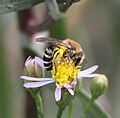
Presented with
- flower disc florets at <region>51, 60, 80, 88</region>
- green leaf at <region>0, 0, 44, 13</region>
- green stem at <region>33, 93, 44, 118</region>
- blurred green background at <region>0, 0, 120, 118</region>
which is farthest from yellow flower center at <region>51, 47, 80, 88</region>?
blurred green background at <region>0, 0, 120, 118</region>

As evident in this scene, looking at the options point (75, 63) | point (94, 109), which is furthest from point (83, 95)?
point (75, 63)

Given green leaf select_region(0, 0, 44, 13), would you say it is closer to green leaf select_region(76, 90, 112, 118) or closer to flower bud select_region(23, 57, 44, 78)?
flower bud select_region(23, 57, 44, 78)

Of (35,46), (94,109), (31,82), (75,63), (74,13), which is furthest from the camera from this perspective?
Result: (74,13)

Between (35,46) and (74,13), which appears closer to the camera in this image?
(35,46)

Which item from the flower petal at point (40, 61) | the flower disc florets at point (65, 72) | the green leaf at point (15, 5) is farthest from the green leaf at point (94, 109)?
the green leaf at point (15, 5)

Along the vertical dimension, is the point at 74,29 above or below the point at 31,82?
above

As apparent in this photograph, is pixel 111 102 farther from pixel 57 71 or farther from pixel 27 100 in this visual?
pixel 57 71

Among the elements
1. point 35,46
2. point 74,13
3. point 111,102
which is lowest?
point 111,102
